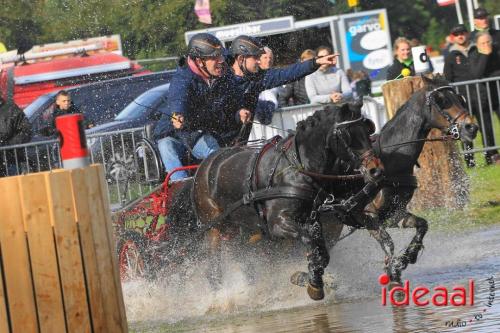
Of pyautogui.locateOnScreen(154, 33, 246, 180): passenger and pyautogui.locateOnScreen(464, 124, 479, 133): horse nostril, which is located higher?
pyautogui.locateOnScreen(154, 33, 246, 180): passenger

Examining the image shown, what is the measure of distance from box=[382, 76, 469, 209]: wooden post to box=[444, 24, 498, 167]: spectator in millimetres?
1804

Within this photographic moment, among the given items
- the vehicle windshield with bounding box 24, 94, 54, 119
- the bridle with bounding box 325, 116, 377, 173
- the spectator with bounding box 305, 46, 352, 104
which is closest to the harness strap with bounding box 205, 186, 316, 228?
the bridle with bounding box 325, 116, 377, 173

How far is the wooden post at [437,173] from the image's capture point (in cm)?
1580

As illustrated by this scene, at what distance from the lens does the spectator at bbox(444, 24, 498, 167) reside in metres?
18.0

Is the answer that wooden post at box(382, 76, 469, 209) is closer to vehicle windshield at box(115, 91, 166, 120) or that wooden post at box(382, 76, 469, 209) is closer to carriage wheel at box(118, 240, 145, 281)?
carriage wheel at box(118, 240, 145, 281)

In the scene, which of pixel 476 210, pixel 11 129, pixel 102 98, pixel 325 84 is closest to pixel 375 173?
pixel 476 210

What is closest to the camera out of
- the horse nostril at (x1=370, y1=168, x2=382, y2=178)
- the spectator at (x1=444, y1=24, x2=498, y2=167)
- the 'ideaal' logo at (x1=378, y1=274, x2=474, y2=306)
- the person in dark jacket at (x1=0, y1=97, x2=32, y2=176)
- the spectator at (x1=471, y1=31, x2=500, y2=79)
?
the 'ideaal' logo at (x1=378, y1=274, x2=474, y2=306)

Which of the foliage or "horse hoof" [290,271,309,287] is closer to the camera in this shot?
"horse hoof" [290,271,309,287]

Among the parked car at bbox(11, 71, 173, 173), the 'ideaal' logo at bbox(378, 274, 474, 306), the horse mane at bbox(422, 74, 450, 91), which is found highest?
the parked car at bbox(11, 71, 173, 173)

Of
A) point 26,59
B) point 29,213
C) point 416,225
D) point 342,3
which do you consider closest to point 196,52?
point 416,225

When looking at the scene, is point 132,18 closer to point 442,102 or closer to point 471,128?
point 442,102

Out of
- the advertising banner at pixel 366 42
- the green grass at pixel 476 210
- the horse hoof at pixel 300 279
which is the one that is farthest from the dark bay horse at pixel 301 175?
the advertising banner at pixel 366 42

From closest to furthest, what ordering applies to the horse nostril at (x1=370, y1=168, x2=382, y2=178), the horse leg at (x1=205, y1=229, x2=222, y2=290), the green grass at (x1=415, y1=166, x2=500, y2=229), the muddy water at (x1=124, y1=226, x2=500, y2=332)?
the muddy water at (x1=124, y1=226, x2=500, y2=332)
the horse nostril at (x1=370, y1=168, x2=382, y2=178)
the horse leg at (x1=205, y1=229, x2=222, y2=290)
the green grass at (x1=415, y1=166, x2=500, y2=229)

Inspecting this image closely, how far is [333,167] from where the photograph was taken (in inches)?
430
